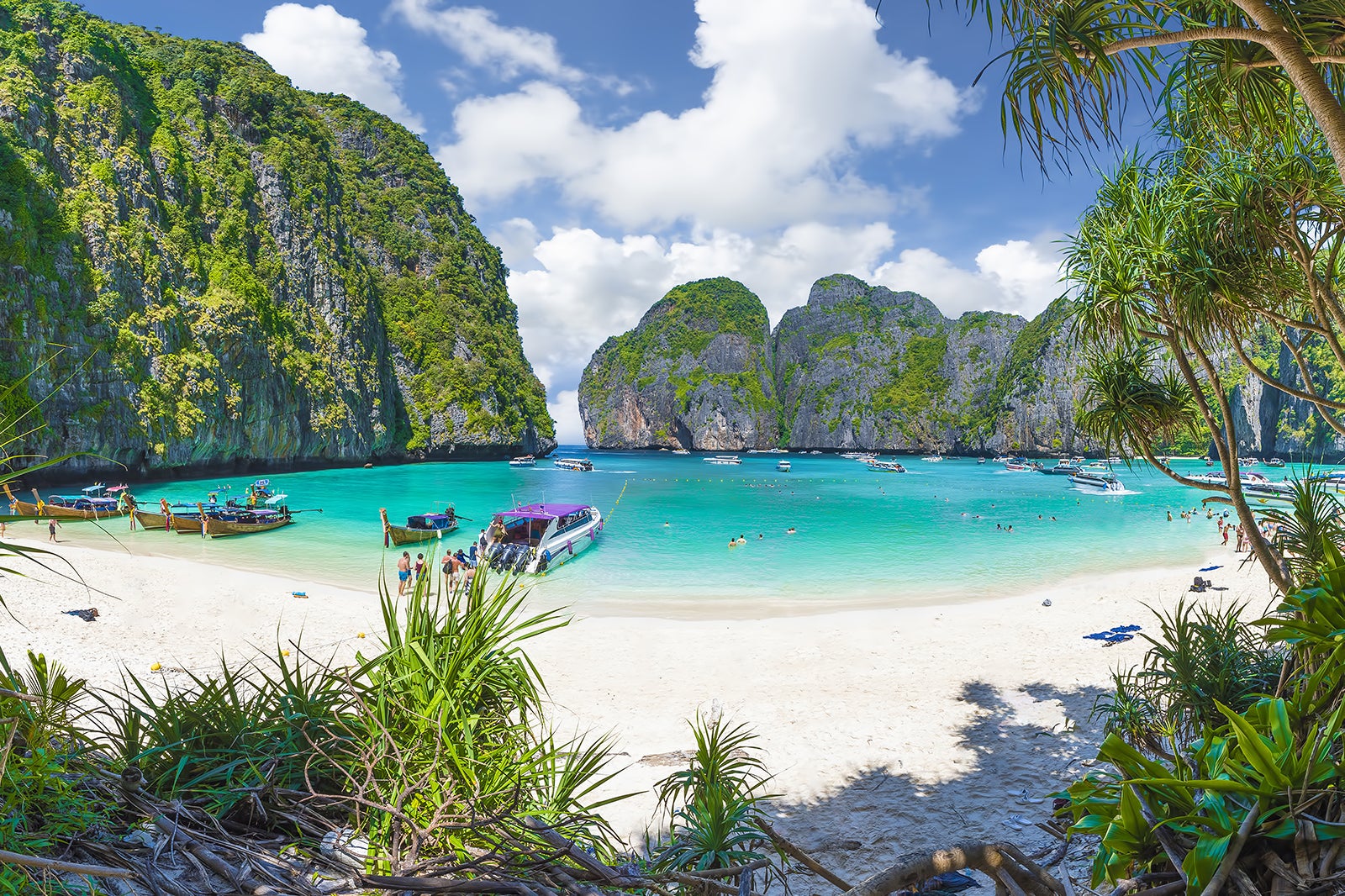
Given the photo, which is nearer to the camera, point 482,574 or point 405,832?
point 405,832

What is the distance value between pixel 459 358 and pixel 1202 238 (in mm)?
78284

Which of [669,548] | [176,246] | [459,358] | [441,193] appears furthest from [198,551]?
[441,193]

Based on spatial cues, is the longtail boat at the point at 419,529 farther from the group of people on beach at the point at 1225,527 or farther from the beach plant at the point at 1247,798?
the group of people on beach at the point at 1225,527

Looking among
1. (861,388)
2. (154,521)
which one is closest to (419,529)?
(154,521)

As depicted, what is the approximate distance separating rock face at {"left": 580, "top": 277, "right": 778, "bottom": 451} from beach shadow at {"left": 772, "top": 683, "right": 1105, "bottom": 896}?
125m

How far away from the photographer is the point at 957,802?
5.46 meters

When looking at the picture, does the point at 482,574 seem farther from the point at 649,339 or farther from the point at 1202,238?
the point at 649,339

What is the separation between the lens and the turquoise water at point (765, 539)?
17500mm

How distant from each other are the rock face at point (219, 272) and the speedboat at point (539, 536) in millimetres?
11690

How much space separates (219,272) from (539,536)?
149 ft

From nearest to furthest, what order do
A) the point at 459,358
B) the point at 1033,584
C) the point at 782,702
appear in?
the point at 782,702
the point at 1033,584
the point at 459,358

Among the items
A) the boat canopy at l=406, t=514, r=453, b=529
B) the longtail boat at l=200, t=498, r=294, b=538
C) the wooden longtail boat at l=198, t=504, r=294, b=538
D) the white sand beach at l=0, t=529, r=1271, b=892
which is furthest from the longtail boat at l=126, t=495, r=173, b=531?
the boat canopy at l=406, t=514, r=453, b=529

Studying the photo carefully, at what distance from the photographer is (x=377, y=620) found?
42.2 feet

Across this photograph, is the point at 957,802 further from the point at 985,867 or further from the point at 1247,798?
the point at 1247,798
